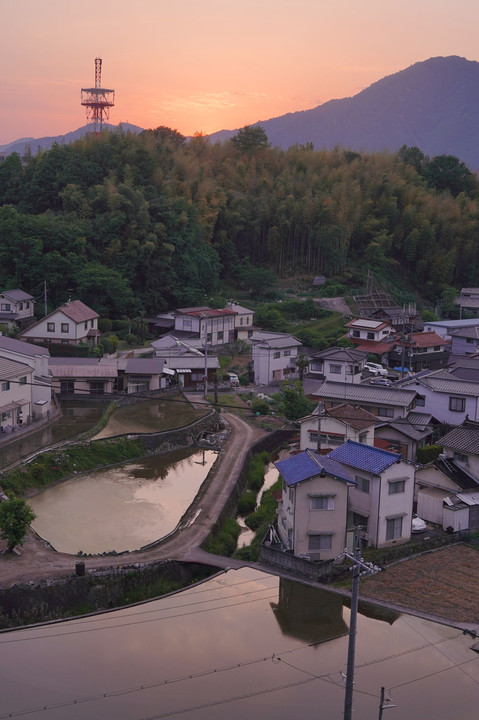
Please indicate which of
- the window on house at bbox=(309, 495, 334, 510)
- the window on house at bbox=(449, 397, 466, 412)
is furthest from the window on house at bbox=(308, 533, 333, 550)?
the window on house at bbox=(449, 397, 466, 412)

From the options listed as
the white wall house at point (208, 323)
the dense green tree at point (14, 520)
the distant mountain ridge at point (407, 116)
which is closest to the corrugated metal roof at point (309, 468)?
the dense green tree at point (14, 520)

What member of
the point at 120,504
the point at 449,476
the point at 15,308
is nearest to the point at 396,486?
the point at 449,476

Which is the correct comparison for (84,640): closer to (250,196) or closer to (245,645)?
(245,645)

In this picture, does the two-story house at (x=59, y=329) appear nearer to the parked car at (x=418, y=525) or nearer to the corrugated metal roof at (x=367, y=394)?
the corrugated metal roof at (x=367, y=394)

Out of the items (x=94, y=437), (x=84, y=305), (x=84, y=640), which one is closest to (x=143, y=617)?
(x=84, y=640)

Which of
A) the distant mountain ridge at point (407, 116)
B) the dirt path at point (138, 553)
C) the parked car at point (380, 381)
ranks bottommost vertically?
the dirt path at point (138, 553)

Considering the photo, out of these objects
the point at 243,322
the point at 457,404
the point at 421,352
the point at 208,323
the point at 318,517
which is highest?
the point at 208,323

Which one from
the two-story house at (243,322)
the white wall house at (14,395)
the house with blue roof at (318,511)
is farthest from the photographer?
the two-story house at (243,322)

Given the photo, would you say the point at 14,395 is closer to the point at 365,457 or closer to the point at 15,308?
the point at 365,457
